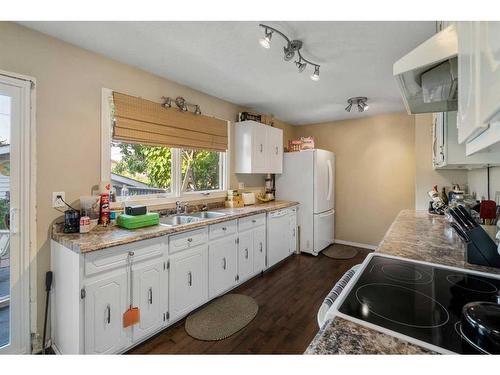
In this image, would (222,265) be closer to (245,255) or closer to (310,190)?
(245,255)

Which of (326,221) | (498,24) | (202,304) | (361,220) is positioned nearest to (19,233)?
(202,304)

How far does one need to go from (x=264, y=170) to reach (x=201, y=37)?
6.90 feet

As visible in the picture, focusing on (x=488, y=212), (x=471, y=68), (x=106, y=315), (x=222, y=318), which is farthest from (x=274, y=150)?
(x=471, y=68)

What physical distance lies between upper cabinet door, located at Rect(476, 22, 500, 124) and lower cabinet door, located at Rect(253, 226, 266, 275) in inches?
102

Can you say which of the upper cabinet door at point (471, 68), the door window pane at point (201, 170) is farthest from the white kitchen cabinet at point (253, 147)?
the upper cabinet door at point (471, 68)

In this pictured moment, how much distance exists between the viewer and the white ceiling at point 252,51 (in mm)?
1656

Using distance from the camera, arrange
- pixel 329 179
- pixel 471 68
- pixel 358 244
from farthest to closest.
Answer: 1. pixel 358 244
2. pixel 329 179
3. pixel 471 68

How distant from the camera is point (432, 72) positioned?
3.11 feet

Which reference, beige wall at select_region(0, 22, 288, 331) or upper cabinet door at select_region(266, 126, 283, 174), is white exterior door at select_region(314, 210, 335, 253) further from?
beige wall at select_region(0, 22, 288, 331)

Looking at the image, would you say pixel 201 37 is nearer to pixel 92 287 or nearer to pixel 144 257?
pixel 144 257

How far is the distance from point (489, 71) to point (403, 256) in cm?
113

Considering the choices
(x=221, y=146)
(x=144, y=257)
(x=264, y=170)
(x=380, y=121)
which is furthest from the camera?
(x=380, y=121)

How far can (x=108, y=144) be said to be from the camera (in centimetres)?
209

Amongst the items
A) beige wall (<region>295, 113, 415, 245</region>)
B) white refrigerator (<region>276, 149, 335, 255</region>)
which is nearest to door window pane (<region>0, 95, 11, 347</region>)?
white refrigerator (<region>276, 149, 335, 255</region>)
